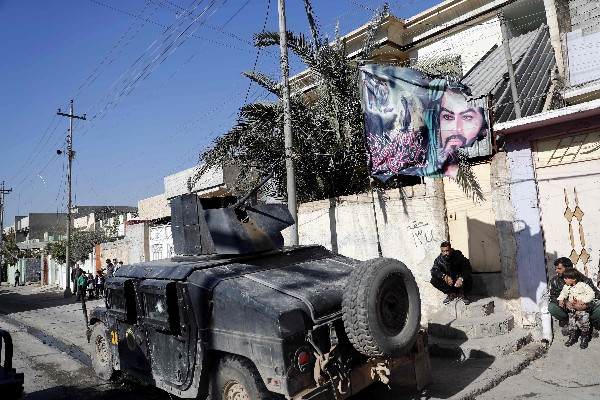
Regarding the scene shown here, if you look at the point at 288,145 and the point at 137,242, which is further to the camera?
the point at 137,242

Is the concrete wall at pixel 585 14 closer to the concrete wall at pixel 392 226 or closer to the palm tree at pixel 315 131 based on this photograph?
the palm tree at pixel 315 131

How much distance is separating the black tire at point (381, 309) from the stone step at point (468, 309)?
3078 mm

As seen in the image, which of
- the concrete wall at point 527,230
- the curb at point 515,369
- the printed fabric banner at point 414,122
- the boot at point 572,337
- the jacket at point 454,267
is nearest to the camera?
the curb at point 515,369

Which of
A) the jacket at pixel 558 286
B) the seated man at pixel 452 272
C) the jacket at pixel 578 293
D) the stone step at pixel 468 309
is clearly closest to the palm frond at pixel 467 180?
the seated man at pixel 452 272

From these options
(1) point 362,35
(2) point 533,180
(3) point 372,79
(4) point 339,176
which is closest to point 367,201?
(4) point 339,176

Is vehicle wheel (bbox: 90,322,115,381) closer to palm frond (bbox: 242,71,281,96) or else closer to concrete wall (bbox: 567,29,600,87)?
palm frond (bbox: 242,71,281,96)

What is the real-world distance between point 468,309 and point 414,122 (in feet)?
11.4

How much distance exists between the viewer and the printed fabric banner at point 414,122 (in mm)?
7805

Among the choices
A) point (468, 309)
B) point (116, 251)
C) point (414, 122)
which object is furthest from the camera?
point (116, 251)

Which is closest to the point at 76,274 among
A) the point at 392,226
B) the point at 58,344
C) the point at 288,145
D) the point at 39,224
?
the point at 58,344

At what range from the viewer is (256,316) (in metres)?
4.16

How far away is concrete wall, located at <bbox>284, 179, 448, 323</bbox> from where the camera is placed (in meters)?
8.15

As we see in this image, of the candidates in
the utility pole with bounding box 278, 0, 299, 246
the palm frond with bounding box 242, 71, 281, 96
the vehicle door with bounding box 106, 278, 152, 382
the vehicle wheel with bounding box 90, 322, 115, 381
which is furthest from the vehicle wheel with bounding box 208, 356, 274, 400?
the palm frond with bounding box 242, 71, 281, 96

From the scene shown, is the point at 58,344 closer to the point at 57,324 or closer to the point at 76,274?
the point at 57,324
